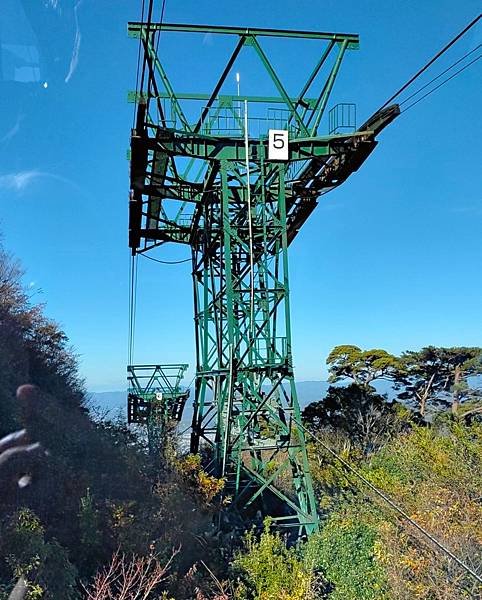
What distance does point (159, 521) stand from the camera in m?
6.12

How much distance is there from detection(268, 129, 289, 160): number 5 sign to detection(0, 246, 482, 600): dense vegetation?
513 cm

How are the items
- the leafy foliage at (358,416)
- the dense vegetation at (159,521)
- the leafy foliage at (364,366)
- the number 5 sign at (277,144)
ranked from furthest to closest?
the leafy foliage at (364,366), the leafy foliage at (358,416), the number 5 sign at (277,144), the dense vegetation at (159,521)

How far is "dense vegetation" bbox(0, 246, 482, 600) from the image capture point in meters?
4.95

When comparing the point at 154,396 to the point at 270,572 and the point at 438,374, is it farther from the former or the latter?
the point at 438,374

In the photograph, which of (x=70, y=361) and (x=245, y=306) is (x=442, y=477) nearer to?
(x=245, y=306)

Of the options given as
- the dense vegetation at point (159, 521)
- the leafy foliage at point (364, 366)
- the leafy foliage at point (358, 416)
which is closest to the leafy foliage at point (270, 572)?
the dense vegetation at point (159, 521)

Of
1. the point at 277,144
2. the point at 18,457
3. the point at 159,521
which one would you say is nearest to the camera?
the point at 18,457

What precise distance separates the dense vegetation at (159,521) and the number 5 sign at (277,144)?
5.13 m

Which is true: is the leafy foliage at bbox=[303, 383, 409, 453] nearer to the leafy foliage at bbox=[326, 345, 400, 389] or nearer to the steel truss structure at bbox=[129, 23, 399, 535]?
the leafy foliage at bbox=[326, 345, 400, 389]

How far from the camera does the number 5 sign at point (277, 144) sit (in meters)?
7.86

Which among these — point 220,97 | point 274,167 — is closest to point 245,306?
point 274,167

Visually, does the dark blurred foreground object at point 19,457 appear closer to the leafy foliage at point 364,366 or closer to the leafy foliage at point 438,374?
the leafy foliage at point 364,366

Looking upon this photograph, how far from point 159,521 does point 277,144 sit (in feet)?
19.6

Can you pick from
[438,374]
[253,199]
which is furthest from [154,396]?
[438,374]
